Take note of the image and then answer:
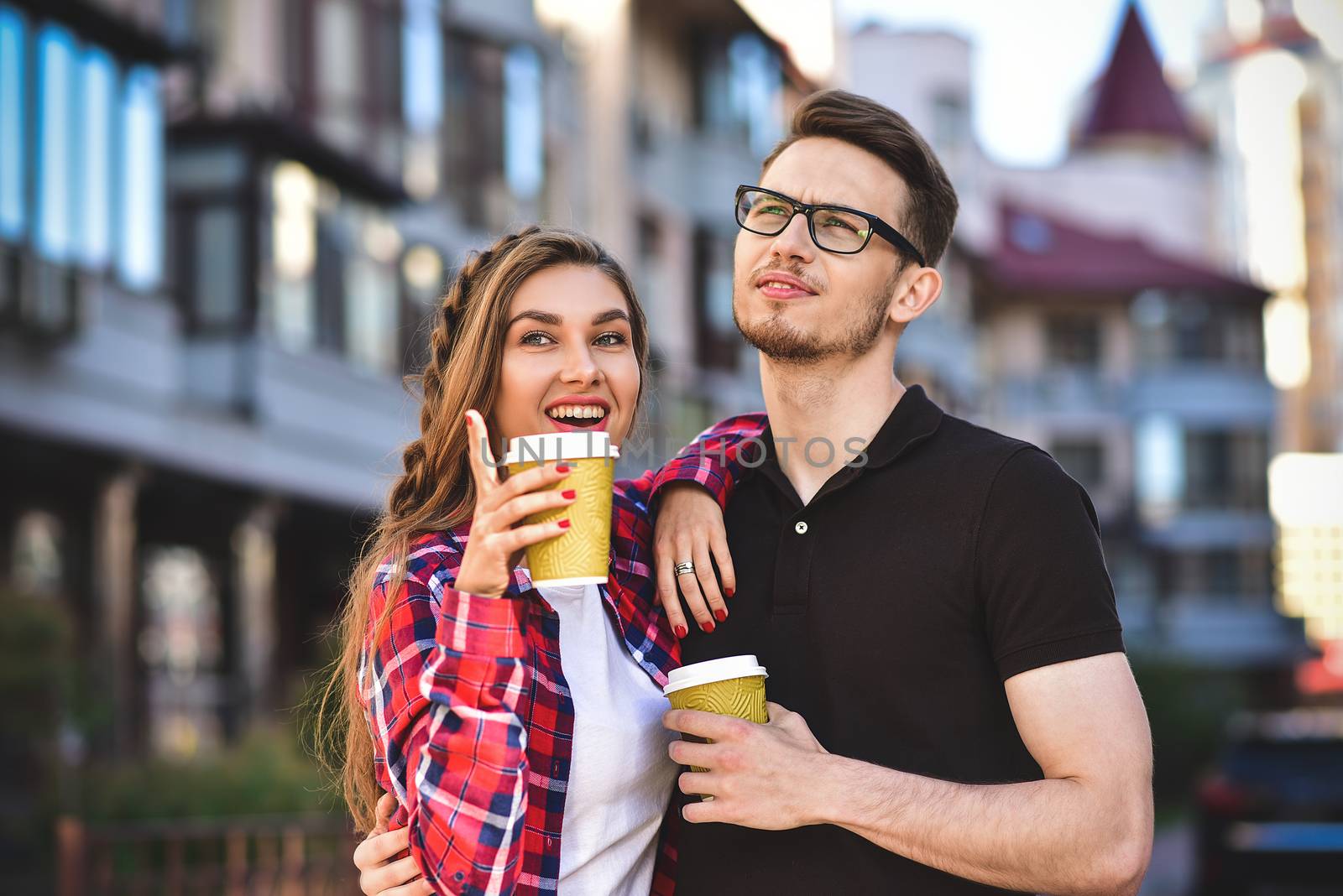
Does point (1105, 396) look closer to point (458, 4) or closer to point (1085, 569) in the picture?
point (458, 4)

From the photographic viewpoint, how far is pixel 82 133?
14250 mm

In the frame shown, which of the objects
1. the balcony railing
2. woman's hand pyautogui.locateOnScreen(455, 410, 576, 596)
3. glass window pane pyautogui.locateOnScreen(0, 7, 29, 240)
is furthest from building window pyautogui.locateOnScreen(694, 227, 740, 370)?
woman's hand pyautogui.locateOnScreen(455, 410, 576, 596)

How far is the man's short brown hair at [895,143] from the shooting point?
3.59 meters

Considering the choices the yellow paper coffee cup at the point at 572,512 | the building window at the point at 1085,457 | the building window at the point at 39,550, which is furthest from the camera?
the building window at the point at 1085,457

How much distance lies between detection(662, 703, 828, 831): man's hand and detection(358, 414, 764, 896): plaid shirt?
32 centimetres

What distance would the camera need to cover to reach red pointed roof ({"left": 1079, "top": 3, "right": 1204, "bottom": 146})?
60375mm

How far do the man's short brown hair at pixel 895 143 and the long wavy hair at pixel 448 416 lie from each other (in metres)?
0.64

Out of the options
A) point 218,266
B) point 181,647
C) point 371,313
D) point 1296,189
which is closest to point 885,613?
point 218,266

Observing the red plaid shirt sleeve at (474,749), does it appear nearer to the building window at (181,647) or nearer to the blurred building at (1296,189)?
the building window at (181,647)

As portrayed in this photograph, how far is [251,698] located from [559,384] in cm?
1646

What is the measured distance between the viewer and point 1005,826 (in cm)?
286

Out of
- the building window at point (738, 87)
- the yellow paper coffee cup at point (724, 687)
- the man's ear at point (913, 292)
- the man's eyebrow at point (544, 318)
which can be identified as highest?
the building window at point (738, 87)

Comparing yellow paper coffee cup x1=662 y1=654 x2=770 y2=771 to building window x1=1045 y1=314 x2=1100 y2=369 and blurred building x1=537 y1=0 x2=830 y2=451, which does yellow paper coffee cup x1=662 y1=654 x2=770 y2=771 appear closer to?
blurred building x1=537 y1=0 x2=830 y2=451

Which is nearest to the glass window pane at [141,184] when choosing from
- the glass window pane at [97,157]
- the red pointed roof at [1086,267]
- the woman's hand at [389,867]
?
the glass window pane at [97,157]
